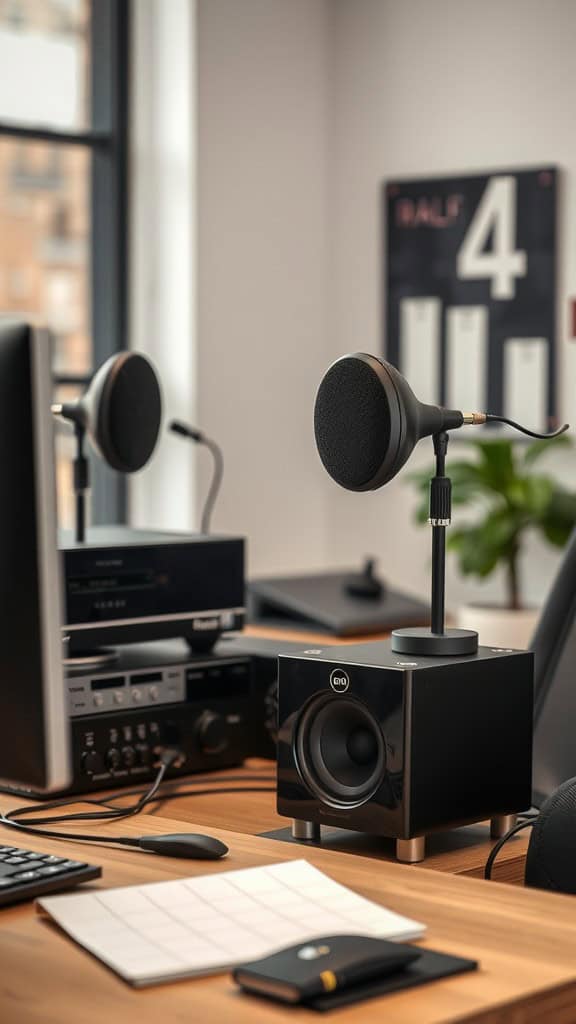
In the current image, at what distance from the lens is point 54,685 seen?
102cm

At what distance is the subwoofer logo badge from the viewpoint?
1415mm

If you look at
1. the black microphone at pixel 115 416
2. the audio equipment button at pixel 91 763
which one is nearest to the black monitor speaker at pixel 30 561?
the audio equipment button at pixel 91 763

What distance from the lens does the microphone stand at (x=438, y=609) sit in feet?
4.67

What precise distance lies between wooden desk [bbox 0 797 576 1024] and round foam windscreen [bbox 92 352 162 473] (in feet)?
2.23

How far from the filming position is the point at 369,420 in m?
1.41

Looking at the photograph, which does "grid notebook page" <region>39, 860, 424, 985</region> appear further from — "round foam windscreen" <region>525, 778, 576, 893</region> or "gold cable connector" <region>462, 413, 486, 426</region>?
"gold cable connector" <region>462, 413, 486, 426</region>

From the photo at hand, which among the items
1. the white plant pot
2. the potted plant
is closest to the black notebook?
the white plant pot

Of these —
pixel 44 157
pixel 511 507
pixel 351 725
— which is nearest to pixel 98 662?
pixel 351 725

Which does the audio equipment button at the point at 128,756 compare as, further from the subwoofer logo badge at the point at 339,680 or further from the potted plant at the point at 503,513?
the potted plant at the point at 503,513

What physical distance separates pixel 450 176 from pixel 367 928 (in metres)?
3.84

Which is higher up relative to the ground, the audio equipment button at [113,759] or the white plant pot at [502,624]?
the audio equipment button at [113,759]

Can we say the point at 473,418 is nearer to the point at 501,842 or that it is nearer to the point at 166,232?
the point at 501,842

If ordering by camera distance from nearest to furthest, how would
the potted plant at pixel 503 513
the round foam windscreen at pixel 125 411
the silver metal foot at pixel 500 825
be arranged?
the silver metal foot at pixel 500 825, the round foam windscreen at pixel 125 411, the potted plant at pixel 503 513

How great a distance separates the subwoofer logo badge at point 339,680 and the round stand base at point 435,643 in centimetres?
7
